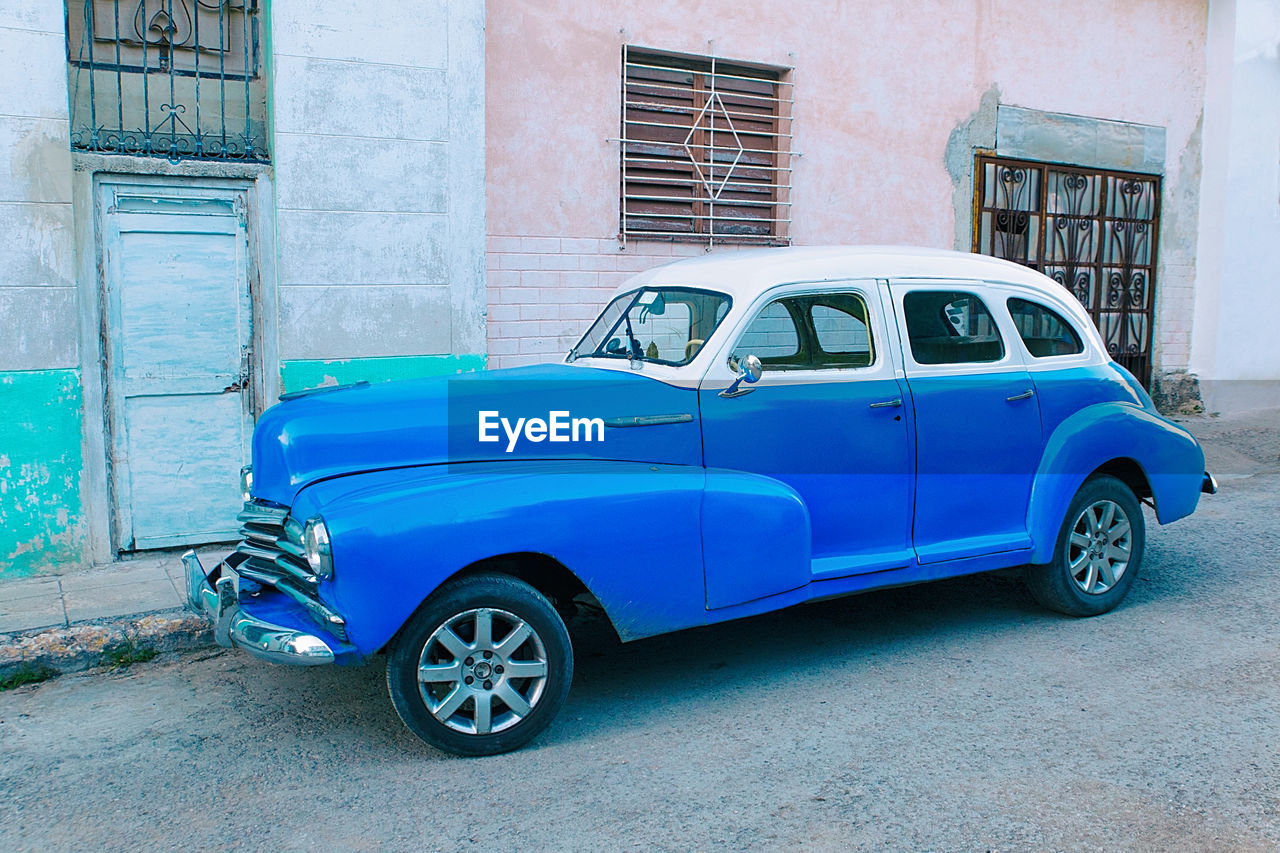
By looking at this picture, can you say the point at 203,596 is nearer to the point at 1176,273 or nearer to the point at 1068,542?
the point at 1068,542

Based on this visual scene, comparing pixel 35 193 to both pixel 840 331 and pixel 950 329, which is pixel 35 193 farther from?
pixel 950 329

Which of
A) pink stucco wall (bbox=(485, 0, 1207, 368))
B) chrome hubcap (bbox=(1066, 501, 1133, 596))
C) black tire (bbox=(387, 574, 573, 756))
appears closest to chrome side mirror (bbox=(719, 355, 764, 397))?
black tire (bbox=(387, 574, 573, 756))

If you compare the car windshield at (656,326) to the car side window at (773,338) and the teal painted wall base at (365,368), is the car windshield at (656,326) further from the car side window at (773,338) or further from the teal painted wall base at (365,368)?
the teal painted wall base at (365,368)

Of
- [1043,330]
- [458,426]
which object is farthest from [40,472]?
[1043,330]

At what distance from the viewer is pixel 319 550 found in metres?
3.77

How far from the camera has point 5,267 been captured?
6.27m

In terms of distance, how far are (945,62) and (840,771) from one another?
8220 mm

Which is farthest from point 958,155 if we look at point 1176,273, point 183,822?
point 183,822

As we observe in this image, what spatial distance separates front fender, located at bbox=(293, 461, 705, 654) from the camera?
12.4 ft

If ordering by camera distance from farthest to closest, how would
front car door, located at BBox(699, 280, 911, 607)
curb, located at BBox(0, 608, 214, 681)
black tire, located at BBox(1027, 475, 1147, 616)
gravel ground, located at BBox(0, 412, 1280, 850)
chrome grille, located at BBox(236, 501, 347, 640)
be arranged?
black tire, located at BBox(1027, 475, 1147, 616) < curb, located at BBox(0, 608, 214, 681) < front car door, located at BBox(699, 280, 911, 607) < chrome grille, located at BBox(236, 501, 347, 640) < gravel ground, located at BBox(0, 412, 1280, 850)

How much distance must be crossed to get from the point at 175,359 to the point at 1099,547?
18.0 ft

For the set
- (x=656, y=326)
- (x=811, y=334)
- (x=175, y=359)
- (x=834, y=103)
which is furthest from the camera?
(x=834, y=103)

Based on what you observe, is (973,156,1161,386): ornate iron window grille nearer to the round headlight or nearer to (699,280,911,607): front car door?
(699,280,911,607): front car door

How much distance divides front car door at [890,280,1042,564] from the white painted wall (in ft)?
15.6
